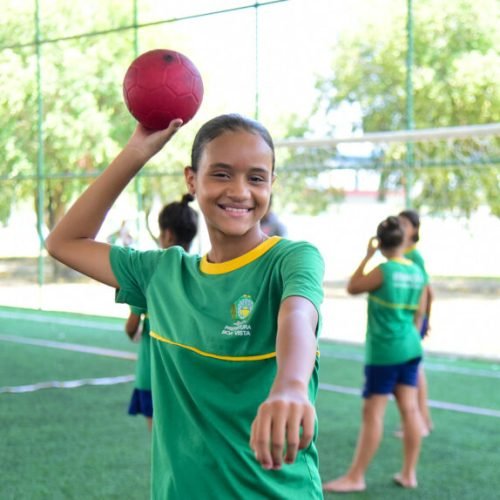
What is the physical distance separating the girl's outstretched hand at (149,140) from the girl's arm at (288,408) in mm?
730

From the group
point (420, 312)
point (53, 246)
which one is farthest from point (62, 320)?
point (53, 246)

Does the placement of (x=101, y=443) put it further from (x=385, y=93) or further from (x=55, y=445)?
(x=385, y=93)

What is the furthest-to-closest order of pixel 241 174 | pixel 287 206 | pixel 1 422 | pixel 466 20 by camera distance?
pixel 287 206
pixel 466 20
pixel 1 422
pixel 241 174

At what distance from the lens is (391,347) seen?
4836 millimetres

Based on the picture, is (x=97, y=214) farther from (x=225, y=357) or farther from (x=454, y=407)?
(x=454, y=407)

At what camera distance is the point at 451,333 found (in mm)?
12977

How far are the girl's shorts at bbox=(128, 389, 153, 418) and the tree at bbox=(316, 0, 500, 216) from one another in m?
8.21

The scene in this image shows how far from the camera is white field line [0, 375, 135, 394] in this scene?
7094 mm

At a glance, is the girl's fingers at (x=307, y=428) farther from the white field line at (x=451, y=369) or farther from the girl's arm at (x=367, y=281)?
the white field line at (x=451, y=369)

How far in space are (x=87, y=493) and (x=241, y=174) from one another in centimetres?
301

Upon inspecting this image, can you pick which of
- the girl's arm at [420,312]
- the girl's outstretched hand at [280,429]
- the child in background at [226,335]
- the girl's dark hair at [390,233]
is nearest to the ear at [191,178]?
the child in background at [226,335]

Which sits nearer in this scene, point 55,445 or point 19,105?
point 55,445

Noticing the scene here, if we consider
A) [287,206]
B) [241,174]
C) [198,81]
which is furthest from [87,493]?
[287,206]

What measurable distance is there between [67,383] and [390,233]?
352 cm
